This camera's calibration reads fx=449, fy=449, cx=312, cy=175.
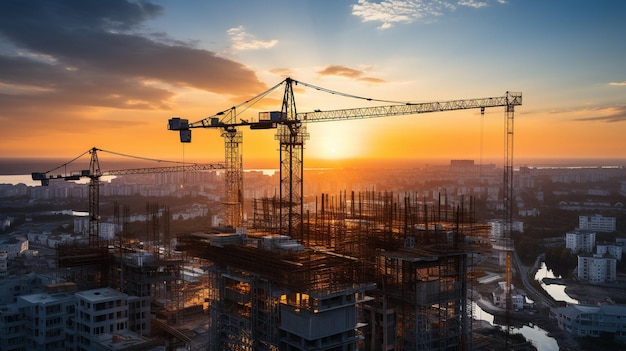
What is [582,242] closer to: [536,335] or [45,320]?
[536,335]

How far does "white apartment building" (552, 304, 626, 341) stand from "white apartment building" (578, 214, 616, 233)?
23182 millimetres

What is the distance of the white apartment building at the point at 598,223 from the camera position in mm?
38906

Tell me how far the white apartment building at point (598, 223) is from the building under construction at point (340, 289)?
33465mm

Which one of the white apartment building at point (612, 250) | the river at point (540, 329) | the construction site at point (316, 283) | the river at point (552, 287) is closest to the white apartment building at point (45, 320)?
the construction site at point (316, 283)

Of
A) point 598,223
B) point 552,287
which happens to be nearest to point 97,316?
point 552,287

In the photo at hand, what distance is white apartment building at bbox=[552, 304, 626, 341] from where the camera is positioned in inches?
717

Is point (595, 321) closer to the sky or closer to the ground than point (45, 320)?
closer to the ground

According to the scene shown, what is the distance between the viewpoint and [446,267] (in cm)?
1128

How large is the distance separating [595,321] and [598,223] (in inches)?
975

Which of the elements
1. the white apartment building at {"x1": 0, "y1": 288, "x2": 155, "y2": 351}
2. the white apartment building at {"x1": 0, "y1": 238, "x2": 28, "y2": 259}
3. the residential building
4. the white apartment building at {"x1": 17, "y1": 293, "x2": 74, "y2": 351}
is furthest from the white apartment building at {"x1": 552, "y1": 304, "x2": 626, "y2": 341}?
the white apartment building at {"x1": 0, "y1": 238, "x2": 28, "y2": 259}

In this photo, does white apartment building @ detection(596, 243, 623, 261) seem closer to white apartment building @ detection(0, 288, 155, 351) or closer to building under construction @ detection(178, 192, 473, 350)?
building under construction @ detection(178, 192, 473, 350)

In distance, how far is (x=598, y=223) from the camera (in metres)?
39.4

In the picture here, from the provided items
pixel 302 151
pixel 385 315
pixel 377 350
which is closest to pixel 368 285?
pixel 385 315

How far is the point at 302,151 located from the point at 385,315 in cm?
814
